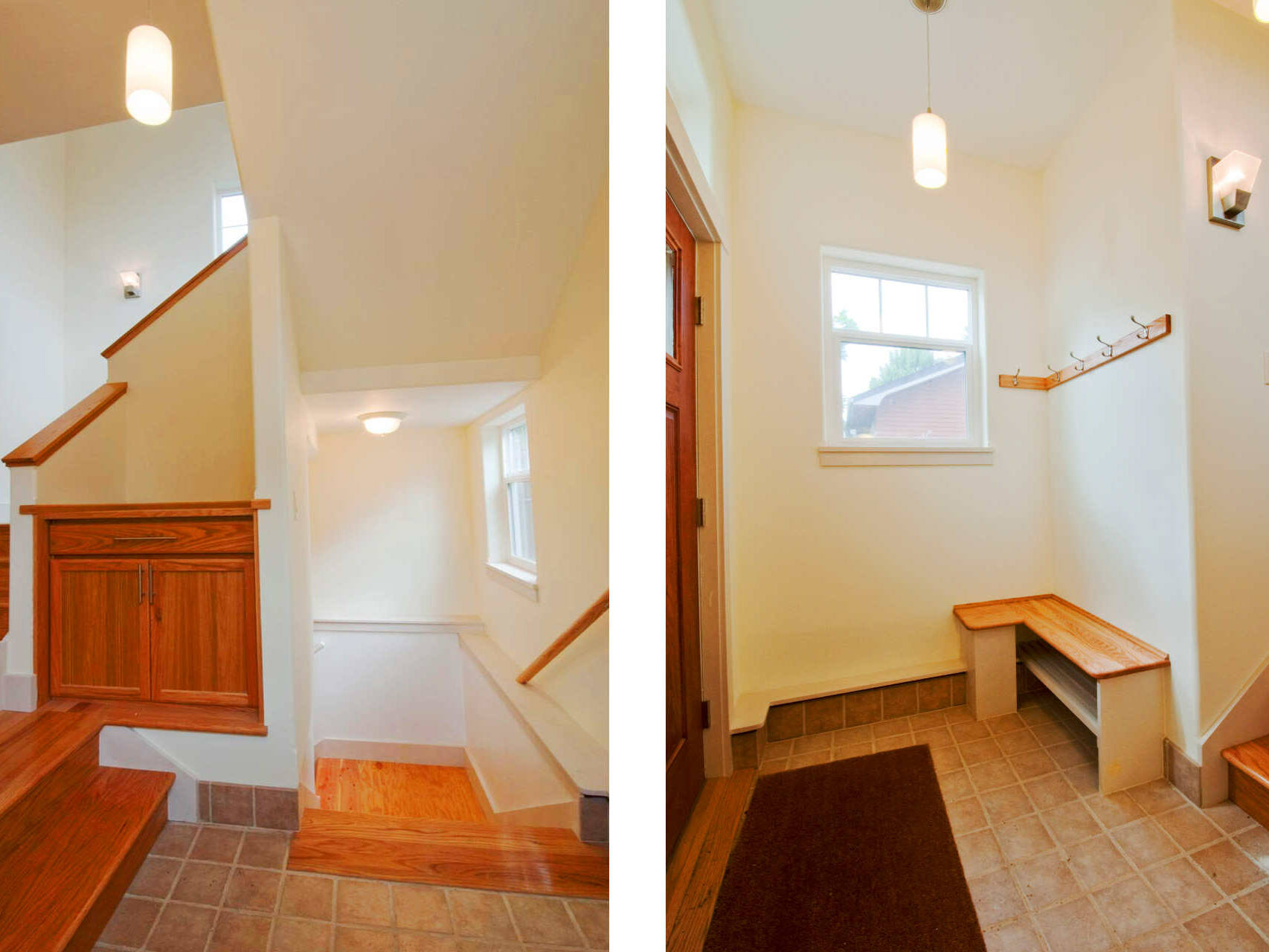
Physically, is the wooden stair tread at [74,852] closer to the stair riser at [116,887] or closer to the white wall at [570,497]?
the stair riser at [116,887]

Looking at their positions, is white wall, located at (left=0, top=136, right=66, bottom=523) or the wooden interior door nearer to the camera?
the wooden interior door

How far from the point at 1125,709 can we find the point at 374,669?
722 millimetres

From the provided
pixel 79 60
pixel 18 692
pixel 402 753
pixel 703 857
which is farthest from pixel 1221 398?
pixel 79 60

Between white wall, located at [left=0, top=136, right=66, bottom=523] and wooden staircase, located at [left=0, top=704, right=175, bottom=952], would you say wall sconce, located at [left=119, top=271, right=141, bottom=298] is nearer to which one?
white wall, located at [left=0, top=136, right=66, bottom=523]

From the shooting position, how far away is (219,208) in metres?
0.70

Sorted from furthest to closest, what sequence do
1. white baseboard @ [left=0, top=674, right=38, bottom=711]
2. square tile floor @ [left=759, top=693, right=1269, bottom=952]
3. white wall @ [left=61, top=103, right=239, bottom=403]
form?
white wall @ [left=61, top=103, right=239, bottom=403]
white baseboard @ [left=0, top=674, right=38, bottom=711]
square tile floor @ [left=759, top=693, right=1269, bottom=952]

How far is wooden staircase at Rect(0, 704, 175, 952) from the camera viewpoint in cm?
44

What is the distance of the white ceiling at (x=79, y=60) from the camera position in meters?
0.63

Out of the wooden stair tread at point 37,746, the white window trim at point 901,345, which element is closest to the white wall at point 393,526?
the wooden stair tread at point 37,746

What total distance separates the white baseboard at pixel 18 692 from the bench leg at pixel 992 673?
90 cm

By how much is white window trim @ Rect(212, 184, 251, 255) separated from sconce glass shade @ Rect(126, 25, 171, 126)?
0.09m

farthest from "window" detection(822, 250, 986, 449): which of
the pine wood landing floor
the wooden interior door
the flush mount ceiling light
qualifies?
the flush mount ceiling light

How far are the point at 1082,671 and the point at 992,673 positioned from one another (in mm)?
63

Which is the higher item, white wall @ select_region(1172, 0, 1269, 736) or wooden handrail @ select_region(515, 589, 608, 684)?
white wall @ select_region(1172, 0, 1269, 736)
